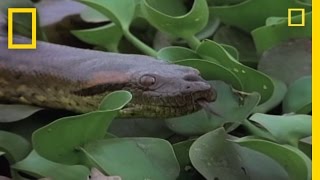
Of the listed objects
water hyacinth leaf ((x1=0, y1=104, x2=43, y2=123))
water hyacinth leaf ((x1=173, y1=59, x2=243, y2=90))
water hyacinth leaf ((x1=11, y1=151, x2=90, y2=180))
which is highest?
water hyacinth leaf ((x1=173, y1=59, x2=243, y2=90))

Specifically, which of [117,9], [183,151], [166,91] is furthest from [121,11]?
[183,151]

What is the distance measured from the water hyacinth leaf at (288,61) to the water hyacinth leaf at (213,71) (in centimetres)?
8

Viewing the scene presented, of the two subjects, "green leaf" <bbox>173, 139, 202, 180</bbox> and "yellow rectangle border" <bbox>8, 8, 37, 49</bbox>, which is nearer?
"green leaf" <bbox>173, 139, 202, 180</bbox>

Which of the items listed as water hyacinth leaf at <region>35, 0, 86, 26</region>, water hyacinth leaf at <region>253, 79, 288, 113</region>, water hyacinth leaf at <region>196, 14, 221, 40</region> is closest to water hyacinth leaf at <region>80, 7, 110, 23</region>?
water hyacinth leaf at <region>35, 0, 86, 26</region>

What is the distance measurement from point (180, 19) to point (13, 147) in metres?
0.23

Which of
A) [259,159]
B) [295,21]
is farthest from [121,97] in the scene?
[295,21]

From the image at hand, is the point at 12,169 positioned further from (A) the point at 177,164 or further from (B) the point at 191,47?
(B) the point at 191,47

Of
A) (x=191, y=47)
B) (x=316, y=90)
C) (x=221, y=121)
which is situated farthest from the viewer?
(x=191, y=47)

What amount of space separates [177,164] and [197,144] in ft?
0.08

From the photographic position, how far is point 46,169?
655mm

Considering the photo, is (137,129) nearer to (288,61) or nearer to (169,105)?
(169,105)

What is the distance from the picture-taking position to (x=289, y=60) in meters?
0.81

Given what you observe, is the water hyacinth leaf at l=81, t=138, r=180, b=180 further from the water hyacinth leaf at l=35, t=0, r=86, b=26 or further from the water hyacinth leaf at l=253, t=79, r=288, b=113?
the water hyacinth leaf at l=35, t=0, r=86, b=26

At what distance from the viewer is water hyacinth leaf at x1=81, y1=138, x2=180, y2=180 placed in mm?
634
